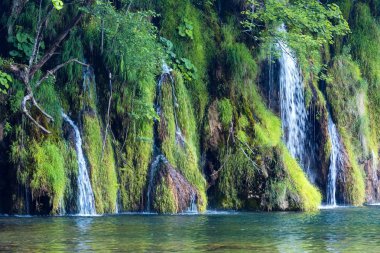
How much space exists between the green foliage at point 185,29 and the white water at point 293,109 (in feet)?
9.39

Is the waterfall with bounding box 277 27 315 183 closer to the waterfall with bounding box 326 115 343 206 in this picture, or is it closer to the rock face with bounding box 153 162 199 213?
the waterfall with bounding box 326 115 343 206

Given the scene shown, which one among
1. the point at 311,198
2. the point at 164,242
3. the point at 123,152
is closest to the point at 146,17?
the point at 123,152

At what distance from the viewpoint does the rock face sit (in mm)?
21781

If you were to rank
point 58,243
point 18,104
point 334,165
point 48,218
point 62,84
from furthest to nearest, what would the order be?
1. point 334,165
2. point 62,84
3. point 18,104
4. point 48,218
5. point 58,243

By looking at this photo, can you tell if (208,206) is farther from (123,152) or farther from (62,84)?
(62,84)

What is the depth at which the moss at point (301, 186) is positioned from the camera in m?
23.2

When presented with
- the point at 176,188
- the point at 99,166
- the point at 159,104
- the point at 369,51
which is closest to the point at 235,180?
the point at 176,188

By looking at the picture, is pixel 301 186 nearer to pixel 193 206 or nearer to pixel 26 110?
pixel 193 206

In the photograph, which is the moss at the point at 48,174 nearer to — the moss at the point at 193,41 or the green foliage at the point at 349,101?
the moss at the point at 193,41

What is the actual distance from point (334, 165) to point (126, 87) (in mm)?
7596

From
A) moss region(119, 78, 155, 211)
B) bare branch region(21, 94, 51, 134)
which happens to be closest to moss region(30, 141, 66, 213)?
bare branch region(21, 94, 51, 134)

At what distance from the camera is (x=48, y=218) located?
1927 centimetres

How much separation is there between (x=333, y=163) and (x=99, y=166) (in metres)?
8.27

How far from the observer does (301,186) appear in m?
23.7
